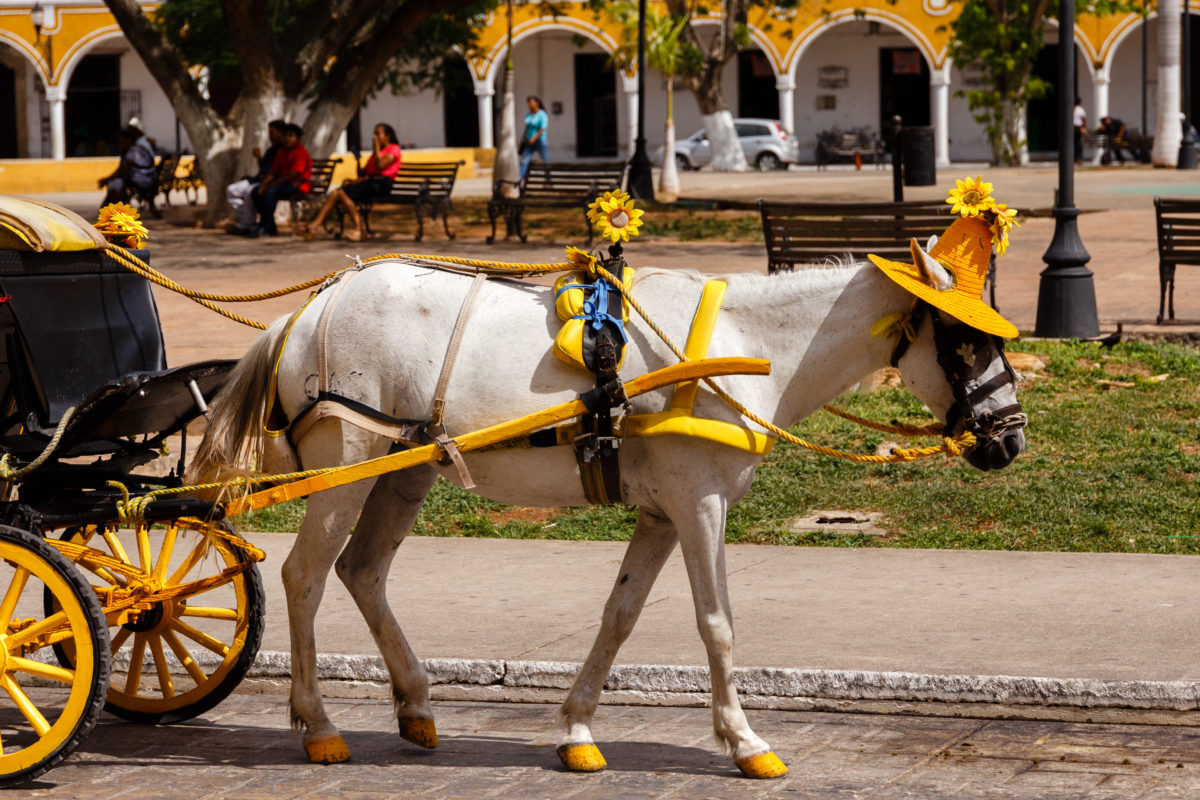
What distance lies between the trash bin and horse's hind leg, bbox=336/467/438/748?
1125cm

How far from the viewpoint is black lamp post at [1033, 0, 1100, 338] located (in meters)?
12.6

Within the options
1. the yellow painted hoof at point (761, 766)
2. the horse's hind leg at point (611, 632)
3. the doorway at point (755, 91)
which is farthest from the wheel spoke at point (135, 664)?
the doorway at point (755, 91)

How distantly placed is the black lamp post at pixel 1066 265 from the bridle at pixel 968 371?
812 centimetres

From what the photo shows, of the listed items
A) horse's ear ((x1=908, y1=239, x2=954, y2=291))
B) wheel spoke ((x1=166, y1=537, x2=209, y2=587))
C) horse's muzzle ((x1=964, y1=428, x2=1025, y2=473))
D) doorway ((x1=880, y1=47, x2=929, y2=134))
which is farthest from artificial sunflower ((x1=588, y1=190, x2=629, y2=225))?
doorway ((x1=880, y1=47, x2=929, y2=134))

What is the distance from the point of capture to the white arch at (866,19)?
45.7 meters

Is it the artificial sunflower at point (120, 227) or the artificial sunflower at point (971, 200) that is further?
the artificial sunflower at point (120, 227)

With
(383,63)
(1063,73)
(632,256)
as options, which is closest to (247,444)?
(1063,73)

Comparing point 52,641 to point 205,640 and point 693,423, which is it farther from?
point 693,423

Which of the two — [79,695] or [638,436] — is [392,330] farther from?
[79,695]

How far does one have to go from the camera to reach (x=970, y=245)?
4809 millimetres

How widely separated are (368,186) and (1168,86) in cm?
2242

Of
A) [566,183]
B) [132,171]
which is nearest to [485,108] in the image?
[132,171]

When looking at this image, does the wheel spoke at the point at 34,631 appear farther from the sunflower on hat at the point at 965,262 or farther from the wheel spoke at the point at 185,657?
the sunflower on hat at the point at 965,262

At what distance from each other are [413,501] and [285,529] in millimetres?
3309
